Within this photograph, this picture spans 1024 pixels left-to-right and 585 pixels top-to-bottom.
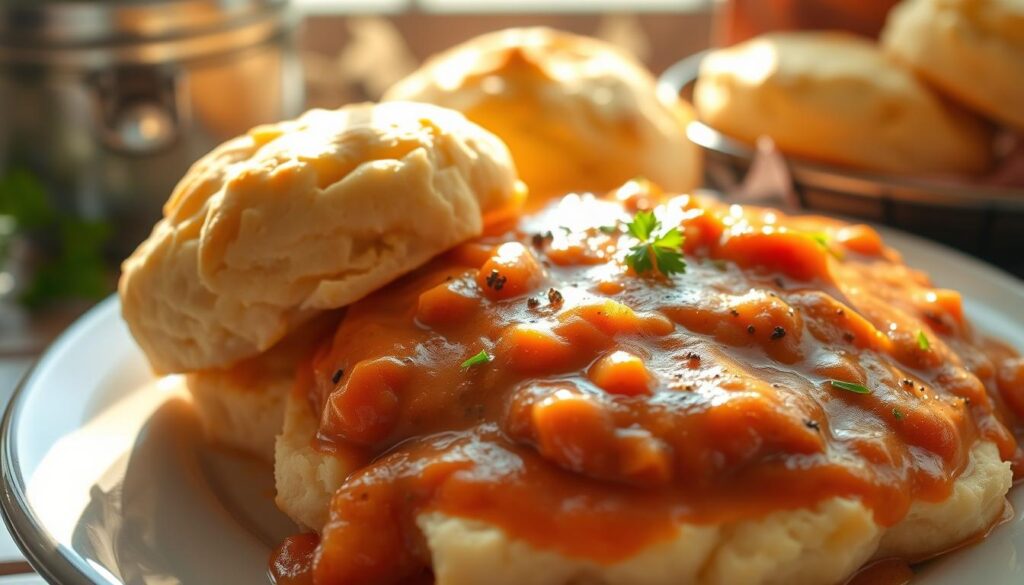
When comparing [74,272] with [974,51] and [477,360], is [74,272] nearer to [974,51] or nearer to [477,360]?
[477,360]

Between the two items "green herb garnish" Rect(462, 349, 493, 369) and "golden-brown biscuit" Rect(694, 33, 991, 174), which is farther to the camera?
"golden-brown biscuit" Rect(694, 33, 991, 174)

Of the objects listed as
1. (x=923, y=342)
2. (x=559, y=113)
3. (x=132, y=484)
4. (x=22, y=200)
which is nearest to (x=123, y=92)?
(x=22, y=200)

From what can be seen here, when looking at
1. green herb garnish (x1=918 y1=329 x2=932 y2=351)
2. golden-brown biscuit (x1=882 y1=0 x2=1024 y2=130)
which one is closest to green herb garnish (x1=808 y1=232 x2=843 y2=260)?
green herb garnish (x1=918 y1=329 x2=932 y2=351)

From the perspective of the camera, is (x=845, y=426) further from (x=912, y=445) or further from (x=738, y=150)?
(x=738, y=150)

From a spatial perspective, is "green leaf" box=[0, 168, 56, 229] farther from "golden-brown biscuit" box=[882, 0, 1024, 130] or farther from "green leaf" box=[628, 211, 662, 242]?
→ "golden-brown biscuit" box=[882, 0, 1024, 130]

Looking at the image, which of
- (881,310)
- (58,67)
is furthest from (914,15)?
(58,67)

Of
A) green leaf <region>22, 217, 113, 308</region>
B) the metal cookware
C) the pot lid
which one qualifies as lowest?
green leaf <region>22, 217, 113, 308</region>

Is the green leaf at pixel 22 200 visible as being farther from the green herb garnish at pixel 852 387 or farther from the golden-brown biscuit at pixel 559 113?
the green herb garnish at pixel 852 387
